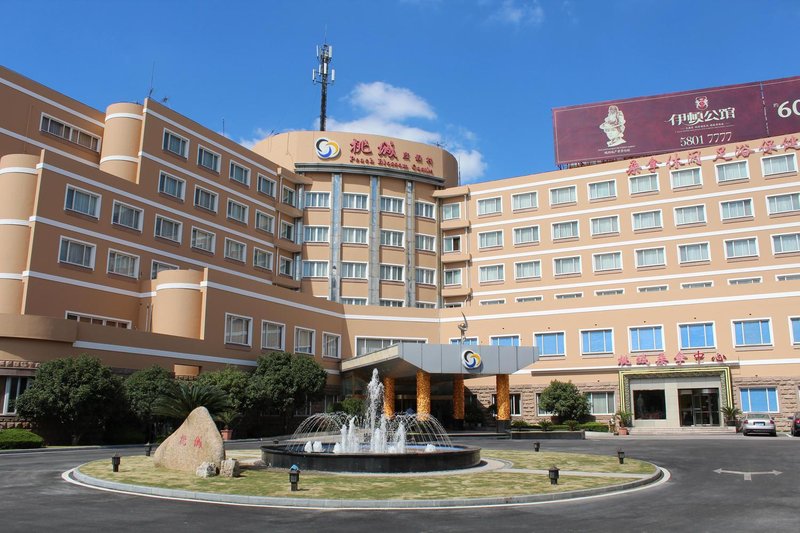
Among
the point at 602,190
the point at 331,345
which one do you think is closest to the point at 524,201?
the point at 602,190

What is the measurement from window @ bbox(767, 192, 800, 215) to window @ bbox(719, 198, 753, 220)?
1561 millimetres

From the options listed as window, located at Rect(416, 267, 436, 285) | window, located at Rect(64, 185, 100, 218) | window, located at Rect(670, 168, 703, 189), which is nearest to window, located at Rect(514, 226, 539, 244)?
window, located at Rect(416, 267, 436, 285)

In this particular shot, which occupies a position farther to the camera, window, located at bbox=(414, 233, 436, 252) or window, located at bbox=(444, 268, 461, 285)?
window, located at bbox=(444, 268, 461, 285)

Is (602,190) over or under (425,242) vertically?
over

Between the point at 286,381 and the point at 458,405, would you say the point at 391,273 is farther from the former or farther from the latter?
the point at 286,381

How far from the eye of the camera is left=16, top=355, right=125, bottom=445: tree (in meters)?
34.5

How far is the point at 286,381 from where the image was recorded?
47812 mm

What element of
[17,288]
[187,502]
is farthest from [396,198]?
[187,502]

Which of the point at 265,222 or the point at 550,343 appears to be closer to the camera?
the point at 550,343

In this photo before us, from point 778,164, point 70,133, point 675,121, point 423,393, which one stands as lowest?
point 423,393

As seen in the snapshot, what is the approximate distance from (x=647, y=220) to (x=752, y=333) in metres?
15.3

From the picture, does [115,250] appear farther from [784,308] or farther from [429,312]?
[784,308]

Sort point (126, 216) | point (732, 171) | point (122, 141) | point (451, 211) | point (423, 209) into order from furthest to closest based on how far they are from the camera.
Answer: point (451, 211) < point (423, 209) < point (732, 171) < point (122, 141) < point (126, 216)

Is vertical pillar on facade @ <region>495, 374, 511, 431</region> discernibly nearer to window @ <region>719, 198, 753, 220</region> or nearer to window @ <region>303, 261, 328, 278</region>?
window @ <region>303, 261, 328, 278</region>
